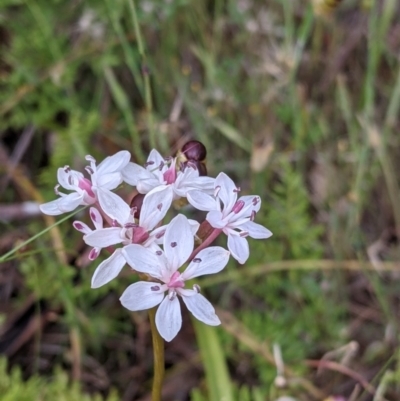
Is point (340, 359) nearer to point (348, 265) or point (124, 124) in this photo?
point (348, 265)

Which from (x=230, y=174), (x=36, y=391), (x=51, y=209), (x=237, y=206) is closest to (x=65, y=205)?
(x=51, y=209)

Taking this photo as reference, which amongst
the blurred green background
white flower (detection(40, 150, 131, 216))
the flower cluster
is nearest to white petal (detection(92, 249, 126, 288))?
the flower cluster

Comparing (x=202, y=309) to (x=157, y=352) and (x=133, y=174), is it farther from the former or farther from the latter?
(x=133, y=174)

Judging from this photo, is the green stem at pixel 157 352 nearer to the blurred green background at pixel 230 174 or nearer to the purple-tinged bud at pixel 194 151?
the purple-tinged bud at pixel 194 151

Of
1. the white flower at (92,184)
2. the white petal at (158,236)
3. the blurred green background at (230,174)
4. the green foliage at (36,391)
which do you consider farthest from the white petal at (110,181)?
the green foliage at (36,391)

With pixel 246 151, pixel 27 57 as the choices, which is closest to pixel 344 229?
pixel 246 151

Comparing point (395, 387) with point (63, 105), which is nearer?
point (395, 387)
